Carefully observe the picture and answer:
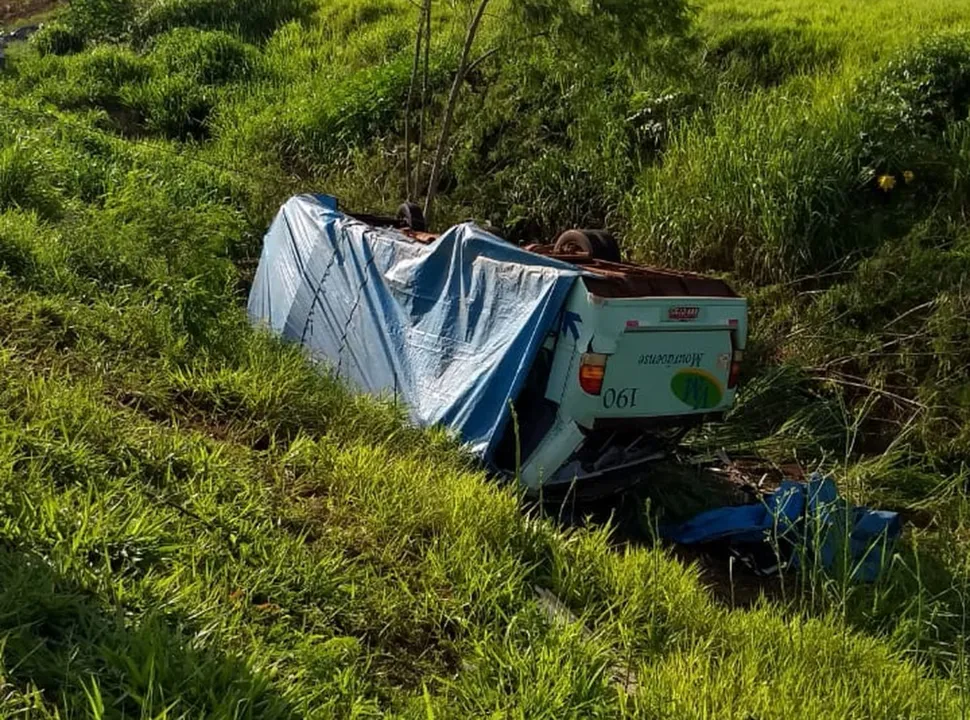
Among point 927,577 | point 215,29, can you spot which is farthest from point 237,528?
point 215,29

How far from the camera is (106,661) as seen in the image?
2.10 m

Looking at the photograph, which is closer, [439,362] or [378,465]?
[378,465]

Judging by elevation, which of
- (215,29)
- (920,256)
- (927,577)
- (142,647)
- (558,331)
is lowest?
(927,577)

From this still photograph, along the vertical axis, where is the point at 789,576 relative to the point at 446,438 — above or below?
below

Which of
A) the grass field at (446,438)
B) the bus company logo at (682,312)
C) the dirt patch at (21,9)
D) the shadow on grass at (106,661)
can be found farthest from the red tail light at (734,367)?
the dirt patch at (21,9)

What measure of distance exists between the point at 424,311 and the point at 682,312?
1.70 m

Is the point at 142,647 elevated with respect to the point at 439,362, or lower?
elevated

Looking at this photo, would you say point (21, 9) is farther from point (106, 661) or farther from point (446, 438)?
point (106, 661)

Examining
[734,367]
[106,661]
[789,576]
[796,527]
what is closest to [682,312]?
[734,367]

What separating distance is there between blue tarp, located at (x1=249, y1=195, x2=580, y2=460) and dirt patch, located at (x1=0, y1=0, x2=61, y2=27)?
17.6 metres

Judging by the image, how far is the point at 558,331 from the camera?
194 inches

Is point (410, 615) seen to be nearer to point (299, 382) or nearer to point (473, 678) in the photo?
point (473, 678)

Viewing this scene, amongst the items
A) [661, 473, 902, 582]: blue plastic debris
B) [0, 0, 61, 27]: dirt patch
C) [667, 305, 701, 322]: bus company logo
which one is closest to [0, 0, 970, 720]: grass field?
[661, 473, 902, 582]: blue plastic debris

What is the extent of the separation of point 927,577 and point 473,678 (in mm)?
3509
